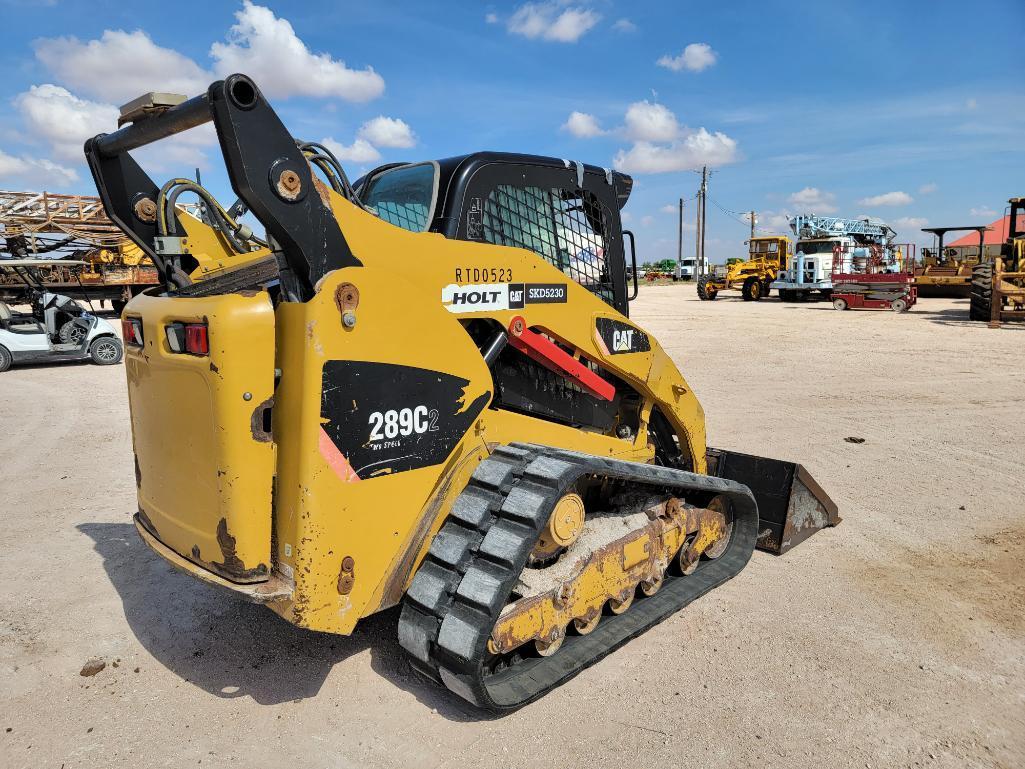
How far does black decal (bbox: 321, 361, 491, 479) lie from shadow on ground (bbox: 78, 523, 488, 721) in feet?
3.09

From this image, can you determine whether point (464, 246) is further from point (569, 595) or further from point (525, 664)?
point (525, 664)

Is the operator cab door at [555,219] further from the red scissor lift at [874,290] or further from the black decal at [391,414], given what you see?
the red scissor lift at [874,290]

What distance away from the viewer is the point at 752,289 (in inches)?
1265

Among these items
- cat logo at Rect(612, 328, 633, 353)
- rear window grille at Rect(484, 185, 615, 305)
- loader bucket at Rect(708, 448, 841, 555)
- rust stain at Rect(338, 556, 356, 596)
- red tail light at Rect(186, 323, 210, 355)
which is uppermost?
rear window grille at Rect(484, 185, 615, 305)

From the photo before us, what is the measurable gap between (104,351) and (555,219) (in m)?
13.6

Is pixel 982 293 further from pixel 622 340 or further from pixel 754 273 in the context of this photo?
pixel 622 340

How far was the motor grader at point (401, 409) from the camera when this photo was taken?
259cm

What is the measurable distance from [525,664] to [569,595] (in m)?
0.39

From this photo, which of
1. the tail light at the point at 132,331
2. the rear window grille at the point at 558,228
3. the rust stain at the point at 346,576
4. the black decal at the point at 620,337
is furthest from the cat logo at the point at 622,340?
the tail light at the point at 132,331

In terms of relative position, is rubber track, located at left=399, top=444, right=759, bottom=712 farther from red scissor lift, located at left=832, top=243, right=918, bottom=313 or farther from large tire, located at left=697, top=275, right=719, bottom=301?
large tire, located at left=697, top=275, right=719, bottom=301

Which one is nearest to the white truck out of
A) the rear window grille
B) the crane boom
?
the crane boom

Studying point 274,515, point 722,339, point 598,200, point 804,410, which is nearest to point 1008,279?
point 722,339

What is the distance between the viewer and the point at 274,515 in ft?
8.93

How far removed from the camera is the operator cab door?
3562 mm
